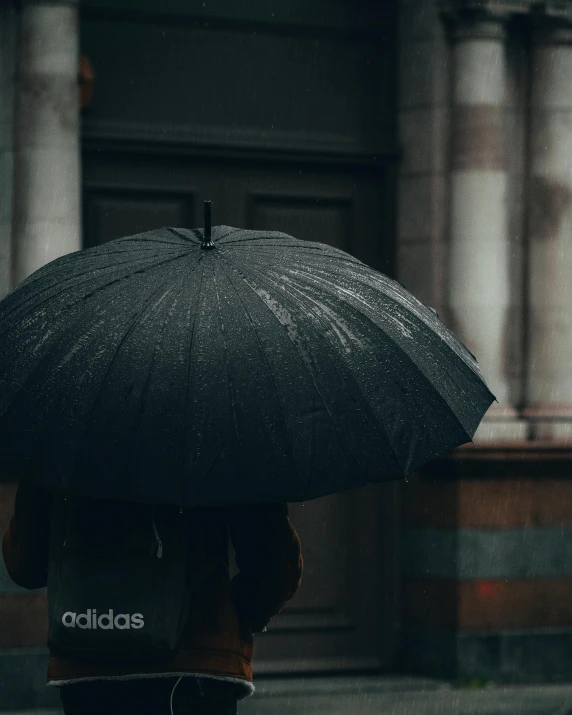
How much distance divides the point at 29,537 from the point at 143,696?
0.48m

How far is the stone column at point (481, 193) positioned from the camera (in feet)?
28.3

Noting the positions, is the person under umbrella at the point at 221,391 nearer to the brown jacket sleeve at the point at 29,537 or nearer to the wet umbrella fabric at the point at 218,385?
the wet umbrella fabric at the point at 218,385

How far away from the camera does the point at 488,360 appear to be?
8.55 meters

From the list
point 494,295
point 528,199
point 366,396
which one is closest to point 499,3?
point 528,199

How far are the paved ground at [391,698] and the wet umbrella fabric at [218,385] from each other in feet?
16.0

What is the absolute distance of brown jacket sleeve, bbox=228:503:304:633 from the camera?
350 cm

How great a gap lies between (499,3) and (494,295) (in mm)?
1681

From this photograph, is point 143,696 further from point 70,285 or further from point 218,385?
point 70,285

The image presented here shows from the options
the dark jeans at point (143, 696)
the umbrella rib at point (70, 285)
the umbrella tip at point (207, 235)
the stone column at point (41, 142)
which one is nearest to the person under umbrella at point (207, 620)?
the dark jeans at point (143, 696)

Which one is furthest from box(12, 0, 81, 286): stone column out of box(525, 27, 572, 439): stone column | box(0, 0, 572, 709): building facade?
box(525, 27, 572, 439): stone column

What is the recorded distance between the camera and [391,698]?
8.33 m

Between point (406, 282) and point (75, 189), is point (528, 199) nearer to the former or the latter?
point (406, 282)

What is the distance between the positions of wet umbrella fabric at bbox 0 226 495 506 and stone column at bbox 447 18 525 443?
517 centimetres

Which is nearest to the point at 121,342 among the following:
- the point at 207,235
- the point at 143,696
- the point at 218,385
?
the point at 218,385
